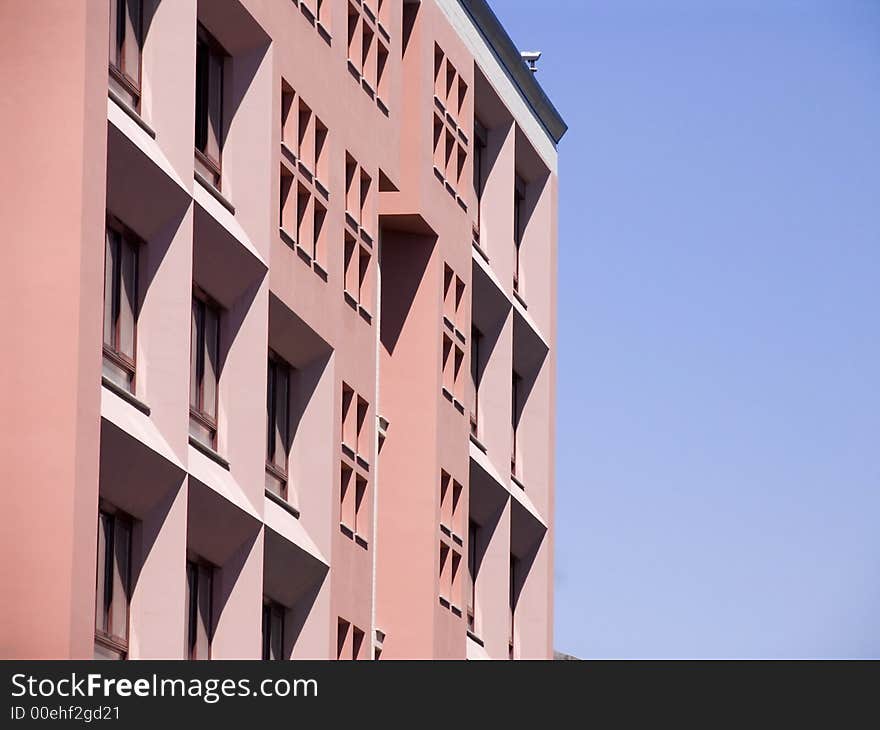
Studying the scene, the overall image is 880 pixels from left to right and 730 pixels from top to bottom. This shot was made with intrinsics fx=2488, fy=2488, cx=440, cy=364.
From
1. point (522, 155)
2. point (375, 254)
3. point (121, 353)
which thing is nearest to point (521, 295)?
point (522, 155)

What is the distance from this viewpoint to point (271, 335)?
45.2m

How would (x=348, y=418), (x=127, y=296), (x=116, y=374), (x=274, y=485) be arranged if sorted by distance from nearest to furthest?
(x=116, y=374) < (x=127, y=296) < (x=274, y=485) < (x=348, y=418)

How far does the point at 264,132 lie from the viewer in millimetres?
43875

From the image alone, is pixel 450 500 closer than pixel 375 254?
No

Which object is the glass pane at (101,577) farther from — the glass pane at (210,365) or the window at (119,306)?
the glass pane at (210,365)

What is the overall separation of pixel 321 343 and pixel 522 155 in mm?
19391

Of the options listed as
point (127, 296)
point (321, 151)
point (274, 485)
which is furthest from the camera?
point (321, 151)

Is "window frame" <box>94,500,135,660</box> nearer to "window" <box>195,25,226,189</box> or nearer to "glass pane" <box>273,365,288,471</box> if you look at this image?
"window" <box>195,25,226,189</box>

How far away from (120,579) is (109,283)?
4517 millimetres

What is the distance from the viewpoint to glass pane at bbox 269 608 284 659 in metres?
45.8

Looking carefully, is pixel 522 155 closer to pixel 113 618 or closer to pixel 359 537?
pixel 359 537

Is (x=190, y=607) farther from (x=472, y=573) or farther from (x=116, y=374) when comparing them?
(x=472, y=573)

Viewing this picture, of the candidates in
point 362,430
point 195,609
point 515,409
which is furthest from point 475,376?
point 195,609

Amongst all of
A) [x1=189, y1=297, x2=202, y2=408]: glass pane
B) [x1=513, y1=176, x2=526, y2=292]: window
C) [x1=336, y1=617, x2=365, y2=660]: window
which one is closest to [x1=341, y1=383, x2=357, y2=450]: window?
[x1=336, y1=617, x2=365, y2=660]: window
